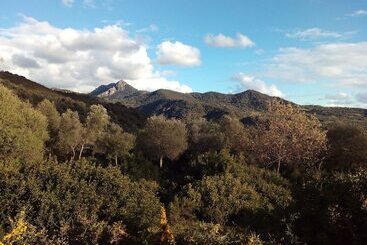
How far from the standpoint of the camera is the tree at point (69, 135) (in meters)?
54.8

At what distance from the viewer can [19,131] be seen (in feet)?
136

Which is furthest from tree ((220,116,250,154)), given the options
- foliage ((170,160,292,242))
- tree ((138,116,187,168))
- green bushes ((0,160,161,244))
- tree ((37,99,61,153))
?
green bushes ((0,160,161,244))

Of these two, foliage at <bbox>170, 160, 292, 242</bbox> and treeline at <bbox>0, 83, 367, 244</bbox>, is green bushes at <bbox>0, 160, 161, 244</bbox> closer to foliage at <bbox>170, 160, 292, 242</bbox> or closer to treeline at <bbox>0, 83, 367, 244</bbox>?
treeline at <bbox>0, 83, 367, 244</bbox>

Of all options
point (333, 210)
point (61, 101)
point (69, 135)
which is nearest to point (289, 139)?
point (69, 135)

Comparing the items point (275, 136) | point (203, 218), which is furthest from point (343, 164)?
point (203, 218)

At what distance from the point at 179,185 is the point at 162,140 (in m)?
16.6

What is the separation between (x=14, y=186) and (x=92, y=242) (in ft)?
34.1

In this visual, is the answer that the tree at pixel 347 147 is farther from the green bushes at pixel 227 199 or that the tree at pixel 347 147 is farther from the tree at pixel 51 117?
the tree at pixel 51 117

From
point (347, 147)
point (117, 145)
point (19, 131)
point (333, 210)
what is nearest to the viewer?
point (333, 210)

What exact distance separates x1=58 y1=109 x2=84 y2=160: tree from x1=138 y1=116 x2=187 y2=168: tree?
9198mm

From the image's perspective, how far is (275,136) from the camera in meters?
49.5

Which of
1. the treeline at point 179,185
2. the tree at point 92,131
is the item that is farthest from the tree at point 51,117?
the tree at point 92,131

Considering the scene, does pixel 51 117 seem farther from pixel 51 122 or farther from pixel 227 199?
pixel 227 199

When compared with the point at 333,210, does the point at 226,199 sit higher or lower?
lower
